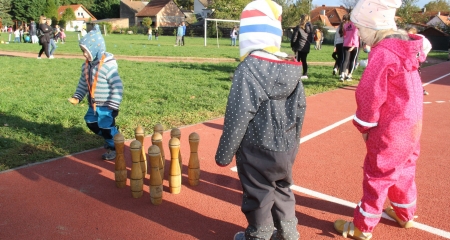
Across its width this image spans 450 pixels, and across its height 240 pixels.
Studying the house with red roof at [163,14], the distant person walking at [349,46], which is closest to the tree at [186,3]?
the house with red roof at [163,14]

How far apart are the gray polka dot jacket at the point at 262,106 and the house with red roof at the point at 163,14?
8273 centimetres

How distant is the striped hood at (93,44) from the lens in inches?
195

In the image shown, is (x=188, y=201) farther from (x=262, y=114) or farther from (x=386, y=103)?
(x=386, y=103)

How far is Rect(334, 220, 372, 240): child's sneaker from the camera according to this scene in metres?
3.33

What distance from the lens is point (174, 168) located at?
4203mm

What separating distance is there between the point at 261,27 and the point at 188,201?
2.10 metres

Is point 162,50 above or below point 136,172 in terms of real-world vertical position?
above

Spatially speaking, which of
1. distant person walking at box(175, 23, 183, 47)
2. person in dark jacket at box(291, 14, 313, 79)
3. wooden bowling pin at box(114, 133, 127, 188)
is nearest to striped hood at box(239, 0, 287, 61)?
wooden bowling pin at box(114, 133, 127, 188)

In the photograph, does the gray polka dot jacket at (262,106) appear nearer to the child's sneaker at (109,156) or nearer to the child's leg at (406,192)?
the child's leg at (406,192)

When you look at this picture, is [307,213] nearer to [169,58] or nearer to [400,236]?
[400,236]

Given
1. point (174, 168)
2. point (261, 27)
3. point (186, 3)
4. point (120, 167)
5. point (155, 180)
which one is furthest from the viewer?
point (186, 3)

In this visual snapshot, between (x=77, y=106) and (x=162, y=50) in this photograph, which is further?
(x=162, y=50)

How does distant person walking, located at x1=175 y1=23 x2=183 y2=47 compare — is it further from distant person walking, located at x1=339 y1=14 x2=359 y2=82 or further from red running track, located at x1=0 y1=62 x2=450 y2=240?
red running track, located at x1=0 y1=62 x2=450 y2=240

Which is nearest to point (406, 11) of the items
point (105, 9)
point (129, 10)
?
point (129, 10)
